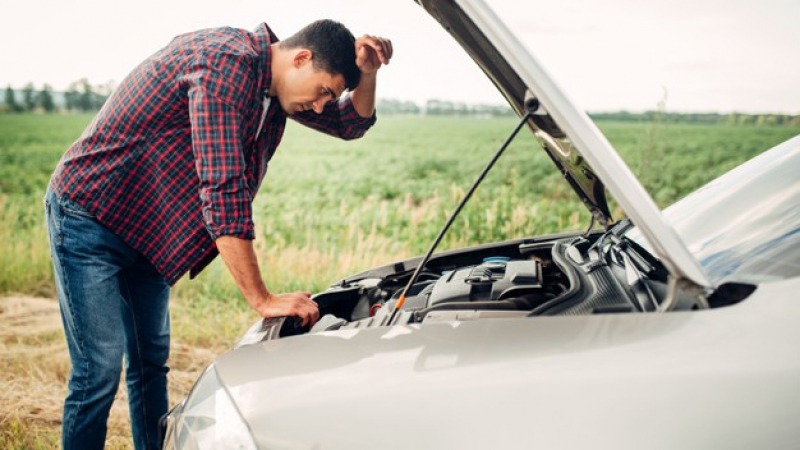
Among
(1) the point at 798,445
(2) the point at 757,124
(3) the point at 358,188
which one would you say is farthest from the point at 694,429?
(2) the point at 757,124

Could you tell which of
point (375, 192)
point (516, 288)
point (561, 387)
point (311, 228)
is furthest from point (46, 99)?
point (561, 387)

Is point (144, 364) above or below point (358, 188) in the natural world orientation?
above

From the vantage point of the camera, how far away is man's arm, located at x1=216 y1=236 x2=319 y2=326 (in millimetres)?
1954

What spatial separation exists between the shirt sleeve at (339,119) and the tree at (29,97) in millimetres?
51408

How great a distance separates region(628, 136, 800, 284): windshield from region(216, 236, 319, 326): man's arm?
3.26 feet

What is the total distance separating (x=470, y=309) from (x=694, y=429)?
26.1 inches

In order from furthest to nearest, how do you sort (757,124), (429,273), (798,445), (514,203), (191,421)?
(757,124)
(514,203)
(429,273)
(191,421)
(798,445)

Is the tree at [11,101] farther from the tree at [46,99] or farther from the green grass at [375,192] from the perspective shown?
the green grass at [375,192]

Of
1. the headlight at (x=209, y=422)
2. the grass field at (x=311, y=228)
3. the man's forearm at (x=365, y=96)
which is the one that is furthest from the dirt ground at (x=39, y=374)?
the man's forearm at (x=365, y=96)

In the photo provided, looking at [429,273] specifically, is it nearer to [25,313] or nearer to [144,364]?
[144,364]

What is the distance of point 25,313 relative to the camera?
17.0 ft

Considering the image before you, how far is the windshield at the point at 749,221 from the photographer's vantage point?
1.61 m

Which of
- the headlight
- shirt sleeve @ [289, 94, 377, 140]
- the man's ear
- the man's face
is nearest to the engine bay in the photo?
the headlight

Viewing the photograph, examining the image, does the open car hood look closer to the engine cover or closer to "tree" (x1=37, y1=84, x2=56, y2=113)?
the engine cover
